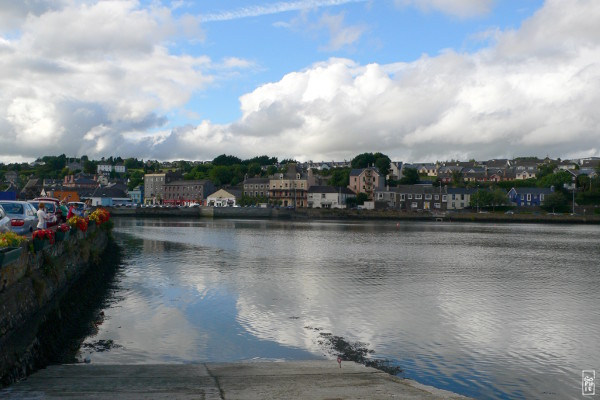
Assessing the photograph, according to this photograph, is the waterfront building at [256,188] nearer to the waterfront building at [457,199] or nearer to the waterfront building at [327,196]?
the waterfront building at [327,196]

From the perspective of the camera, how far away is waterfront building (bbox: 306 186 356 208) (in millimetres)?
159750

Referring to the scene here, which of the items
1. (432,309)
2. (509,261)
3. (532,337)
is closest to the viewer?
(532,337)

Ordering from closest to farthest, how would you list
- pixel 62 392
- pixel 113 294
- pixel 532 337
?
pixel 62 392 < pixel 532 337 < pixel 113 294

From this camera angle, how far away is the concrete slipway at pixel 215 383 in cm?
1065

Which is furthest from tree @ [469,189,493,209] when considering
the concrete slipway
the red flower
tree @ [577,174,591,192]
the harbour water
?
the concrete slipway

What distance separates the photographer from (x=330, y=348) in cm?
1778

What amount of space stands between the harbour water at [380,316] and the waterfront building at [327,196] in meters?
115

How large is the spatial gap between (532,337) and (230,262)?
2566cm

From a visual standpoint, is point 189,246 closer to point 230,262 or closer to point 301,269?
point 230,262

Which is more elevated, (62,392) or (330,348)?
(62,392)

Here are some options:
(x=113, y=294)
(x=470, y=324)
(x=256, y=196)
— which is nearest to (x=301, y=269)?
(x=113, y=294)

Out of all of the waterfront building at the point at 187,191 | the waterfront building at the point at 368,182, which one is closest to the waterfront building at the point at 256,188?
the waterfront building at the point at 187,191

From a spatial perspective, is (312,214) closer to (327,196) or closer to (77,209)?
(327,196)

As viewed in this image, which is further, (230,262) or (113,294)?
(230,262)
